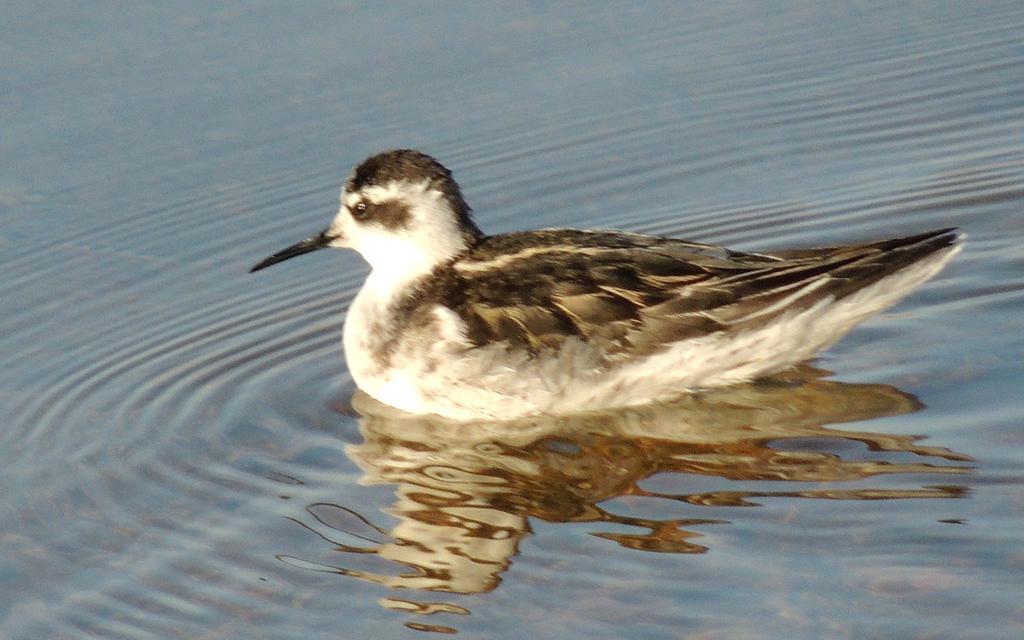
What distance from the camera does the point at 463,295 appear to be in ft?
26.1

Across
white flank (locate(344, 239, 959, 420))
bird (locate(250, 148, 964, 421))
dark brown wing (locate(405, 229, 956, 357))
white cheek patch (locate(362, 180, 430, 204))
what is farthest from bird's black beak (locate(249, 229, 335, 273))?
dark brown wing (locate(405, 229, 956, 357))

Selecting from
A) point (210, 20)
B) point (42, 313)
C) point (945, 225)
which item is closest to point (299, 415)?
point (42, 313)

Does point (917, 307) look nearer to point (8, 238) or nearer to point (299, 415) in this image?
point (299, 415)

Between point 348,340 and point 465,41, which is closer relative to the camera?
point 348,340

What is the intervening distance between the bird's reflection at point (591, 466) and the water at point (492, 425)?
0.02 meters

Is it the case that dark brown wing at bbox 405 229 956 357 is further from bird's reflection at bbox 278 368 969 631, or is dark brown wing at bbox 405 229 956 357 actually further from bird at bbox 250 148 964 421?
bird's reflection at bbox 278 368 969 631

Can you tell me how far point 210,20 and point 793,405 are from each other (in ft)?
17.8

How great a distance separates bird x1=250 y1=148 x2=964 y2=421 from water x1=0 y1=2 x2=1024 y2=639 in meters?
0.17

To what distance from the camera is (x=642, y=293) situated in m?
7.75

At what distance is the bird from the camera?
7.67 meters

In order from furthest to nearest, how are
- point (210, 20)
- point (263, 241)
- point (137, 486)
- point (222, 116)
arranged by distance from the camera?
point (210, 20), point (222, 116), point (263, 241), point (137, 486)

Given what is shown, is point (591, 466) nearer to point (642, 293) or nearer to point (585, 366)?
point (585, 366)

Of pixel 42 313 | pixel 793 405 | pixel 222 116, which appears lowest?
pixel 793 405

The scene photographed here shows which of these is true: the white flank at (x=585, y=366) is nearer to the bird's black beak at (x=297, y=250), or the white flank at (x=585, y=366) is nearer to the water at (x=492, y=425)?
the water at (x=492, y=425)
